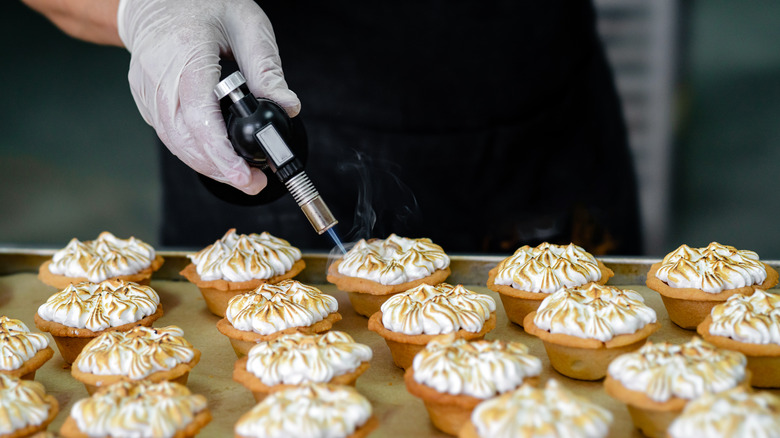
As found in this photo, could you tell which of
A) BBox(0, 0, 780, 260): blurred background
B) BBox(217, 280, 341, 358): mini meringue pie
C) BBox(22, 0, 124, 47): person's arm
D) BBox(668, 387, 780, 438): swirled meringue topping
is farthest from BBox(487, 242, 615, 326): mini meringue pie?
BBox(0, 0, 780, 260): blurred background

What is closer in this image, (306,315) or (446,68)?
(306,315)

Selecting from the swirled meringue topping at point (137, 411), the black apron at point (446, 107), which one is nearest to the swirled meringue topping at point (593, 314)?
the swirled meringue topping at point (137, 411)

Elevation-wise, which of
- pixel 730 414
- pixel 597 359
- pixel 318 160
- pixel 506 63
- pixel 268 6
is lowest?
pixel 597 359

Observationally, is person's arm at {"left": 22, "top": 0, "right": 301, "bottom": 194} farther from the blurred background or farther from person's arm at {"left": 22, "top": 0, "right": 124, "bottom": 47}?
the blurred background

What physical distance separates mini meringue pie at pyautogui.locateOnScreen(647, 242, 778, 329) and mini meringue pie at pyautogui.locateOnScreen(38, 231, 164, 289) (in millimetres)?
2596

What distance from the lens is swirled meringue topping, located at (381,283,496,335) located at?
9.37ft

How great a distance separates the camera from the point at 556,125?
4.59 metres

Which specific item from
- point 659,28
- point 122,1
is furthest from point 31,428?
point 659,28

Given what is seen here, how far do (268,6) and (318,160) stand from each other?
39.1 inches

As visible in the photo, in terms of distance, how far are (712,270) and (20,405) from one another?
2734 millimetres

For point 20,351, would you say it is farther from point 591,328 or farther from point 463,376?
point 591,328

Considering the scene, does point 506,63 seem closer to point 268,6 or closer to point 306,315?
point 268,6

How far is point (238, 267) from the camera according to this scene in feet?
11.7

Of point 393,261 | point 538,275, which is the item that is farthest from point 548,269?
point 393,261
